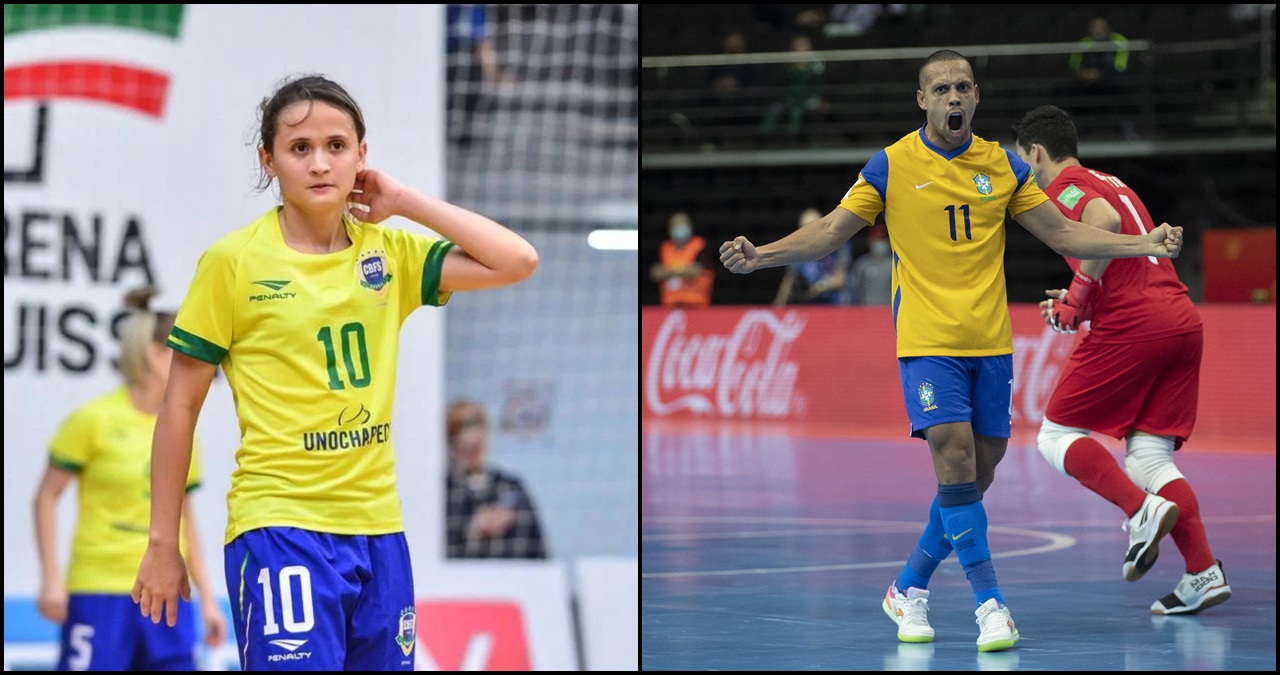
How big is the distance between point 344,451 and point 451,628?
4947mm

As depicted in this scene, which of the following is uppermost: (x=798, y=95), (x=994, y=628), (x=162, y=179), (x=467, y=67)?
(x=798, y=95)

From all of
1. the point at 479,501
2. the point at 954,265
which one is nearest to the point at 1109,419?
the point at 954,265

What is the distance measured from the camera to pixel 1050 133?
20.3ft

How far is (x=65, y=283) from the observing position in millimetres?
8648

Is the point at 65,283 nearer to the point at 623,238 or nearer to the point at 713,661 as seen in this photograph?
the point at 623,238

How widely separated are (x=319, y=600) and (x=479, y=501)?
5551mm

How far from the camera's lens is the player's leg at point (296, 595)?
3293 mm

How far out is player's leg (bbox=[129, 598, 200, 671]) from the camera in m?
7.02

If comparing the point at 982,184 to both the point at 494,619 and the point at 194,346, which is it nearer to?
the point at 194,346

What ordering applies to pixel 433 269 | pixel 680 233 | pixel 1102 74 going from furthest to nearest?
1. pixel 1102 74
2. pixel 680 233
3. pixel 433 269

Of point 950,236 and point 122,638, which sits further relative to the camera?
point 122,638

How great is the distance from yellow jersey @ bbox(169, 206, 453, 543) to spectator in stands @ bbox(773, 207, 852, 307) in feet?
46.6

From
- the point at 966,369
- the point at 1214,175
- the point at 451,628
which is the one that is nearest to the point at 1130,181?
the point at 1214,175

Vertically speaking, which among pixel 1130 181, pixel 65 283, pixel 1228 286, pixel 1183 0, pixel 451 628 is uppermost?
pixel 1183 0
